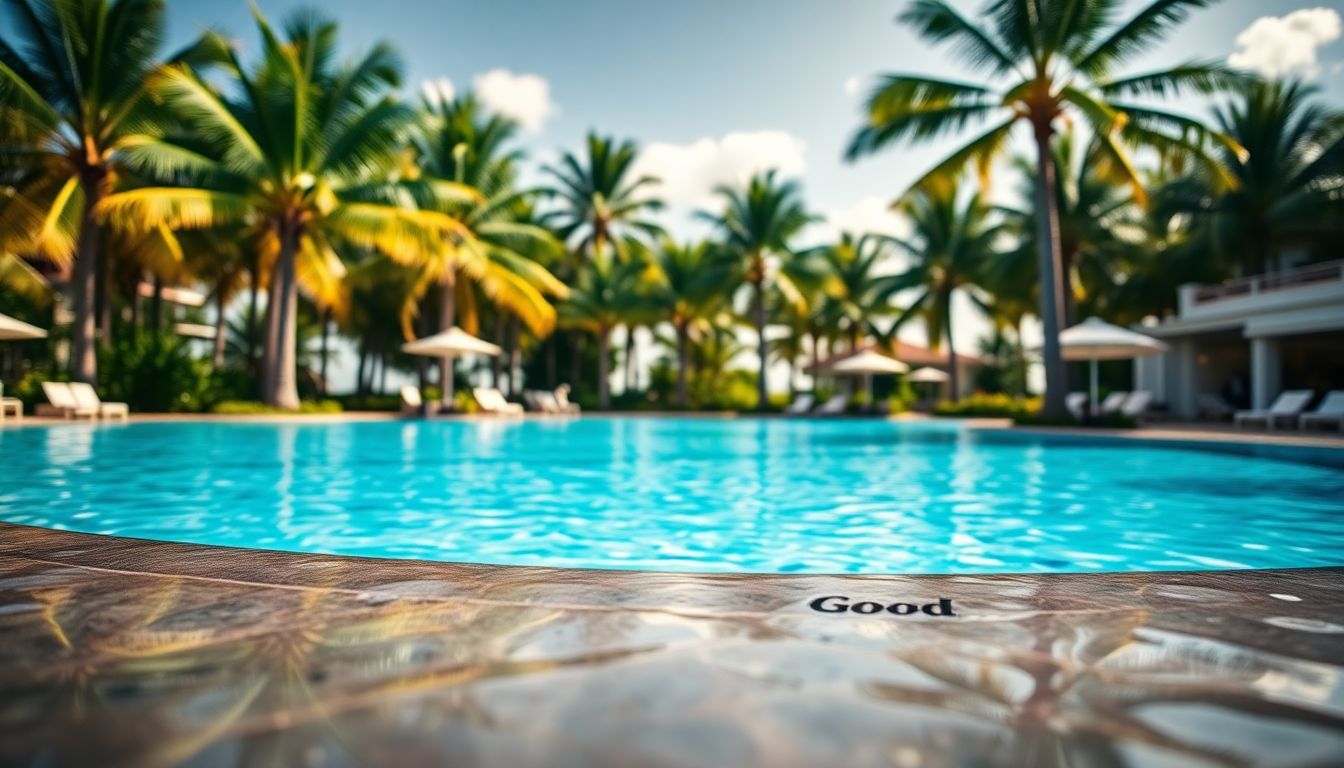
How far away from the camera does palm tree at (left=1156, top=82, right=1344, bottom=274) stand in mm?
20703

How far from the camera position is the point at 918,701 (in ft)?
5.74

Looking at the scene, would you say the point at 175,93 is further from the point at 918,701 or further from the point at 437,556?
the point at 918,701

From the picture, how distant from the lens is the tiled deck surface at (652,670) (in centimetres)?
152

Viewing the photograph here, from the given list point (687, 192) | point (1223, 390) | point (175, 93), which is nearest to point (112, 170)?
point (175, 93)

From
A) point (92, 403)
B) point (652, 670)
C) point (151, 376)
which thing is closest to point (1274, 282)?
point (652, 670)

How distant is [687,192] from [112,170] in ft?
70.6

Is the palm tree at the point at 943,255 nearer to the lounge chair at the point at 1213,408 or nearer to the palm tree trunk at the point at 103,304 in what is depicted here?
the lounge chair at the point at 1213,408

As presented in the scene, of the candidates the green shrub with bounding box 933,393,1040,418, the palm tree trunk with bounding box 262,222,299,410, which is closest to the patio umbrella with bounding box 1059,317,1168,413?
the green shrub with bounding box 933,393,1040,418

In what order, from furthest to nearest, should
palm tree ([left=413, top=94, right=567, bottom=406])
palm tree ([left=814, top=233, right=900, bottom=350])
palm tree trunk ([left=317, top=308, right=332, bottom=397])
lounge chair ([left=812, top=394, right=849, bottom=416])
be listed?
palm tree ([left=814, top=233, right=900, bottom=350])
palm tree trunk ([left=317, top=308, right=332, bottom=397])
lounge chair ([left=812, top=394, right=849, bottom=416])
palm tree ([left=413, top=94, right=567, bottom=406])

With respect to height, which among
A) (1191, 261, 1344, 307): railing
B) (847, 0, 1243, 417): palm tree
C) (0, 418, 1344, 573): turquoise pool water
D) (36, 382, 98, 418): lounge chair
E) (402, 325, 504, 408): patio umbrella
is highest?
(847, 0, 1243, 417): palm tree

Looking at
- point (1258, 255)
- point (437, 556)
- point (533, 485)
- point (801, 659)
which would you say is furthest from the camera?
point (1258, 255)

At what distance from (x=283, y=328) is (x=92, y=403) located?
4428 mm

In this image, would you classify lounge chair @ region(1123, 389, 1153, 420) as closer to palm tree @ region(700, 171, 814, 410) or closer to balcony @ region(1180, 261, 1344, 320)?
balcony @ region(1180, 261, 1344, 320)

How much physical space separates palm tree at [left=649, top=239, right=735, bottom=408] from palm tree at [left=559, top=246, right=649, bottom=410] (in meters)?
0.92
